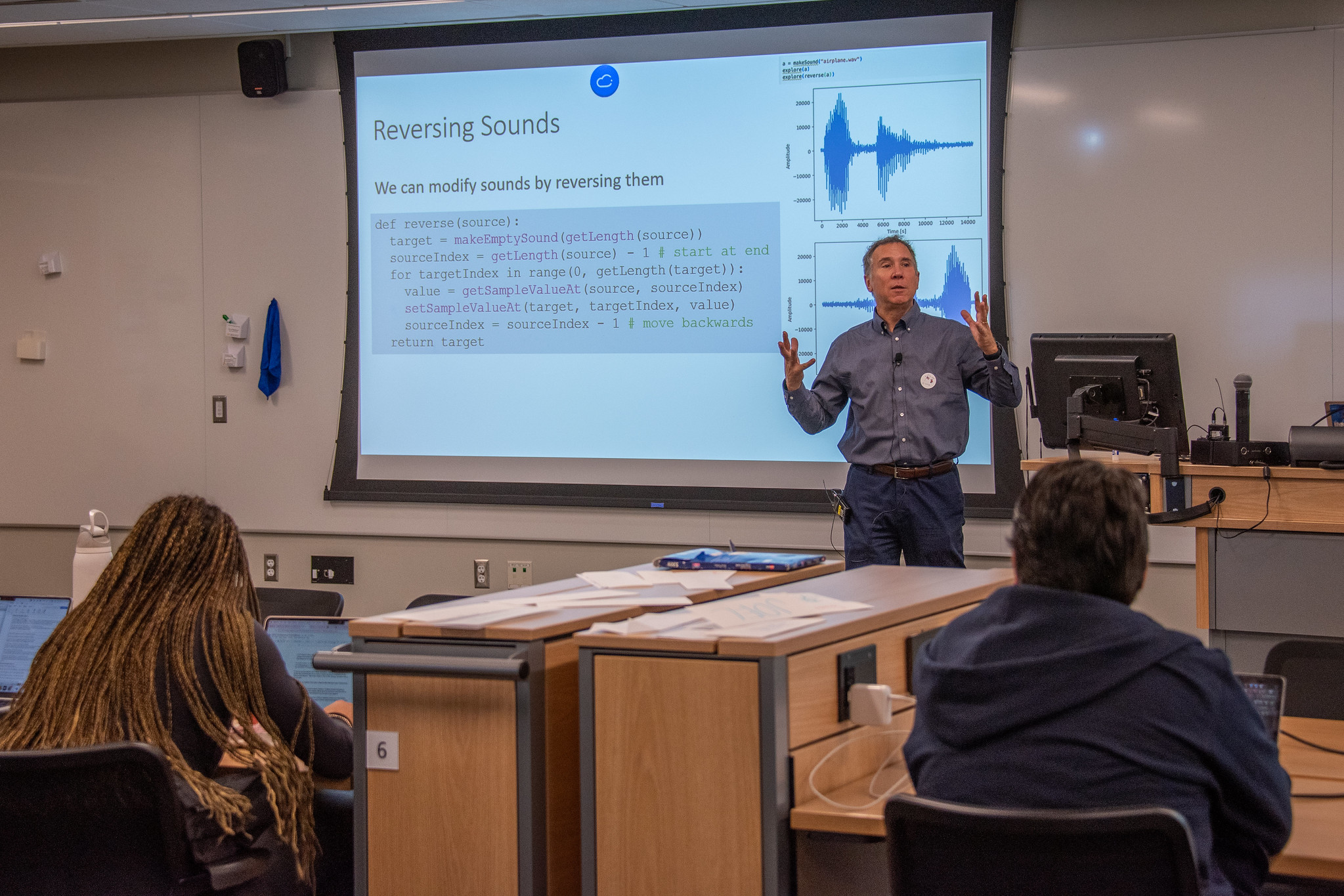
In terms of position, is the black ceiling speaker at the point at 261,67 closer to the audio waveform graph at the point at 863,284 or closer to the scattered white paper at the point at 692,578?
the audio waveform graph at the point at 863,284

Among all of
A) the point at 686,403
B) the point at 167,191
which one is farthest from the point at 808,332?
the point at 167,191

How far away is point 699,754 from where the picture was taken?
5.92ft

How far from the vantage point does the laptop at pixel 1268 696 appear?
1.81 meters

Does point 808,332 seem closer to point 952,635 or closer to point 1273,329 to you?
point 1273,329

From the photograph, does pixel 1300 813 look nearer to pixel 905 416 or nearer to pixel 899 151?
pixel 905 416

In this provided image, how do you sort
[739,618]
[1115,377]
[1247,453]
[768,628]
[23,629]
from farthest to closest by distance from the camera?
1. [1115,377]
2. [1247,453]
3. [23,629]
4. [739,618]
5. [768,628]

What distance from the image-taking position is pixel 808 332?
16.0 feet

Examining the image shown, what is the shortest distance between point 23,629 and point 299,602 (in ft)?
2.73

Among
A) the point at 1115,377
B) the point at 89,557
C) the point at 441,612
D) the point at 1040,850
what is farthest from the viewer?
the point at 1115,377

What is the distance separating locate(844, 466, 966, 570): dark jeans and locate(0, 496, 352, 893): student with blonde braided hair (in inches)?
96.1

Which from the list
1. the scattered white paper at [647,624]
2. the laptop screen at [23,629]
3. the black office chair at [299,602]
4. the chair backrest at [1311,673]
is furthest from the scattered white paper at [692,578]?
the laptop screen at [23,629]

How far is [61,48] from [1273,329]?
5.51 metres

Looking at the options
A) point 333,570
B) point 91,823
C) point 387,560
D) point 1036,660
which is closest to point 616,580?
point 91,823

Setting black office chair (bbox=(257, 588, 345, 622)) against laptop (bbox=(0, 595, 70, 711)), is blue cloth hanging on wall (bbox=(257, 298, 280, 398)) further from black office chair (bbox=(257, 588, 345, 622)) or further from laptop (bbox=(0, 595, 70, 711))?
laptop (bbox=(0, 595, 70, 711))
